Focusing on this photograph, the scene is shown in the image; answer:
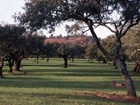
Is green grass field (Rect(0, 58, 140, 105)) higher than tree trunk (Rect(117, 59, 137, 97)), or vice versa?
tree trunk (Rect(117, 59, 137, 97))

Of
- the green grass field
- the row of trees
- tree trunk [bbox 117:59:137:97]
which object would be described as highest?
the row of trees

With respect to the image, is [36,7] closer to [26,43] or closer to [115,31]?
[115,31]

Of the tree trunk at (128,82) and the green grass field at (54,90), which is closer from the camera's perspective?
the green grass field at (54,90)

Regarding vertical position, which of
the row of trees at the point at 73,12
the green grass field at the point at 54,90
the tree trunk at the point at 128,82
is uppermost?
the row of trees at the point at 73,12

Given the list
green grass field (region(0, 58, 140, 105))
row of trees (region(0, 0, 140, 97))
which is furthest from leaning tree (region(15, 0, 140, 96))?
green grass field (region(0, 58, 140, 105))

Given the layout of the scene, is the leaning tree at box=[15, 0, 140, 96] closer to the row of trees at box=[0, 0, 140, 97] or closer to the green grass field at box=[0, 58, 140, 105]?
the row of trees at box=[0, 0, 140, 97]

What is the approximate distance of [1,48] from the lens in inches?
2197

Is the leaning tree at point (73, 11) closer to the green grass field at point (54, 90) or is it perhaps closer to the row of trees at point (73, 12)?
the row of trees at point (73, 12)

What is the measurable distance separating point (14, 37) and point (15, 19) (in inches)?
1288

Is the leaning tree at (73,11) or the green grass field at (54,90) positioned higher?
the leaning tree at (73,11)

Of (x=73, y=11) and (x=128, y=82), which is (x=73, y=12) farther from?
(x=128, y=82)

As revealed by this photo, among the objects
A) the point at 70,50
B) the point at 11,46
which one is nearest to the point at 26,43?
the point at 11,46

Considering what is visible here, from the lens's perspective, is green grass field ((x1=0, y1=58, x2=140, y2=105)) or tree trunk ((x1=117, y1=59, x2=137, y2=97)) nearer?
green grass field ((x1=0, y1=58, x2=140, y2=105))

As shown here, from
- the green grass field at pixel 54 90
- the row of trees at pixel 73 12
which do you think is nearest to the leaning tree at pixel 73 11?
the row of trees at pixel 73 12
